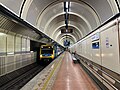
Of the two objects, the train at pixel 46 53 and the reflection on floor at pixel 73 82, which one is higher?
the train at pixel 46 53

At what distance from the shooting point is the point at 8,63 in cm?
1073

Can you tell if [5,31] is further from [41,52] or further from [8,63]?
[41,52]

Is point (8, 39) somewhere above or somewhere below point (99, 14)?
below

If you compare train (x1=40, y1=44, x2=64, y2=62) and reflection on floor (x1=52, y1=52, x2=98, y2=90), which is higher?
train (x1=40, y1=44, x2=64, y2=62)

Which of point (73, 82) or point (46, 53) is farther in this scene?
point (46, 53)

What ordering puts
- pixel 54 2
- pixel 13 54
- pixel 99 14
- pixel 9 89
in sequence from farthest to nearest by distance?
pixel 54 2, pixel 99 14, pixel 13 54, pixel 9 89

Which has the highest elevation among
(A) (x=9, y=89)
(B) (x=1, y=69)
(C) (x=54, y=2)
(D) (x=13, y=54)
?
(C) (x=54, y=2)

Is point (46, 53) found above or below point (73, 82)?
above

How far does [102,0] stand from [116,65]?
8.68 metres

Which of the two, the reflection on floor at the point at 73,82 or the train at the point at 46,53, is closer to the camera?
the reflection on floor at the point at 73,82

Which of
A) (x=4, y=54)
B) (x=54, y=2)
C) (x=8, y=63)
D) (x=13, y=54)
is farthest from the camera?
(x=54, y=2)

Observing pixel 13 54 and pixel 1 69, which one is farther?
pixel 13 54

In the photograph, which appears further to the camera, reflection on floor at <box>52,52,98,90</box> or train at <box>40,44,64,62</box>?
train at <box>40,44,64,62</box>

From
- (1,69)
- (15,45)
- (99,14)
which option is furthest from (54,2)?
(1,69)
